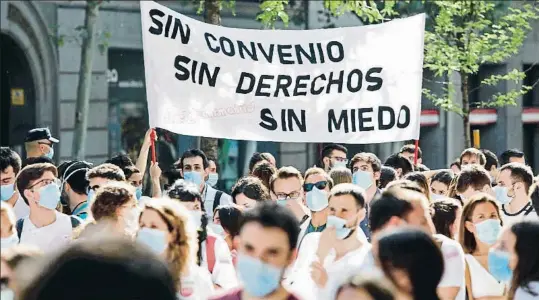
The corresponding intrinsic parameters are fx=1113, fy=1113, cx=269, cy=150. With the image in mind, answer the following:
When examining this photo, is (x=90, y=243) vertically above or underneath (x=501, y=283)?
above

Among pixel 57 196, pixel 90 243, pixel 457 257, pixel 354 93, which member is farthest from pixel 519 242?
pixel 354 93

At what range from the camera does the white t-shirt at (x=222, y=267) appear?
5.75 metres

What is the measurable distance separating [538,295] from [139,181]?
460 cm

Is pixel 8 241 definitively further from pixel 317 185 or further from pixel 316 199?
pixel 317 185

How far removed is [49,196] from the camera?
652cm

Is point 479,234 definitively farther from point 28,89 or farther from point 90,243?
point 28,89

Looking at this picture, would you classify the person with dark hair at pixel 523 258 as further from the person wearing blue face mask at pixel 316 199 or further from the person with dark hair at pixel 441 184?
the person with dark hair at pixel 441 184

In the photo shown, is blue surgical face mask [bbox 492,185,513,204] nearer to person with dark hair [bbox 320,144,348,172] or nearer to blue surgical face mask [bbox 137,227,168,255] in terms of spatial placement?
person with dark hair [bbox 320,144,348,172]

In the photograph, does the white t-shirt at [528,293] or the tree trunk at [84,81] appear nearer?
the white t-shirt at [528,293]

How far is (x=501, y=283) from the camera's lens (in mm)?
5551

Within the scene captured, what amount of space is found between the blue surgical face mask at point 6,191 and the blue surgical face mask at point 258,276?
3639 millimetres

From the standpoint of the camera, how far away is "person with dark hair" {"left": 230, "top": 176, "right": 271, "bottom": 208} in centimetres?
785

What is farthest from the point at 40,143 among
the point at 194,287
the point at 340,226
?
the point at 194,287

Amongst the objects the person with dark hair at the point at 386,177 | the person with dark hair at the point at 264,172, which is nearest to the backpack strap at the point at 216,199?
the person with dark hair at the point at 264,172
